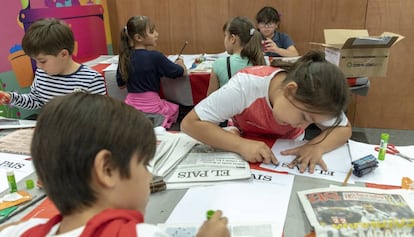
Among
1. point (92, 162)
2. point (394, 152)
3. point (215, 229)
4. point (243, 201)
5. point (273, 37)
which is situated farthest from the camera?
point (273, 37)

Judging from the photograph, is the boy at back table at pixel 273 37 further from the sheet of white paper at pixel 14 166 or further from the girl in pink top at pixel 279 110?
the sheet of white paper at pixel 14 166

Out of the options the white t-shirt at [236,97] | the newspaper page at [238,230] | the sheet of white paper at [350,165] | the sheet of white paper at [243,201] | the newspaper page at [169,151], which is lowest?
the sheet of white paper at [350,165]

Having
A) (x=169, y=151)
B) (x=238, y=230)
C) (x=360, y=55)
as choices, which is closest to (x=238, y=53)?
(x=360, y=55)

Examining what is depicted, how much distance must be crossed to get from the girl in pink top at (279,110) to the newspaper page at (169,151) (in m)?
0.05

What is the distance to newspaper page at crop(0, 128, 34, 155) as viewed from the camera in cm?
119

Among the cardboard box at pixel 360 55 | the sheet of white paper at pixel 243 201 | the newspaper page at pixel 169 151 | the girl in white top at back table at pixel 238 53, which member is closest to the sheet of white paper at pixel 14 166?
the newspaper page at pixel 169 151

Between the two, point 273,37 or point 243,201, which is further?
point 273,37

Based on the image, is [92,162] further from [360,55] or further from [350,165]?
[360,55]

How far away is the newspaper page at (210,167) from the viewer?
977 millimetres

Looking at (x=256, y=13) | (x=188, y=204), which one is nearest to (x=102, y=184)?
(x=188, y=204)

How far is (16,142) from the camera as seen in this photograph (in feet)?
4.12

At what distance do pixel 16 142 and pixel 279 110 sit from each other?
2.98 feet

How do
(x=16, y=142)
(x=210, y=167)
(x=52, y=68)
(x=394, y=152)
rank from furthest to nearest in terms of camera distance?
(x=52, y=68) < (x=16, y=142) < (x=394, y=152) < (x=210, y=167)

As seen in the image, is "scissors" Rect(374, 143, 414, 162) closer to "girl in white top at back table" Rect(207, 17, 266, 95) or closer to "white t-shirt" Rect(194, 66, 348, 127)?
"white t-shirt" Rect(194, 66, 348, 127)
